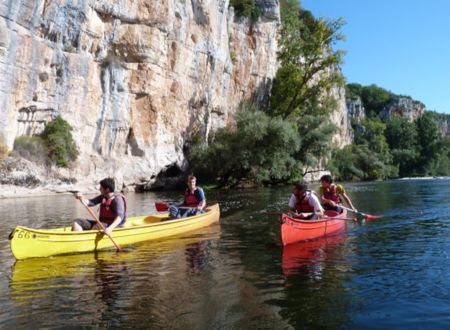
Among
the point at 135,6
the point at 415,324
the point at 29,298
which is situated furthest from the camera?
the point at 135,6

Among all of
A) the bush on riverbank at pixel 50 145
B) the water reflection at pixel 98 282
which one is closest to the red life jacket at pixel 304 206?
the water reflection at pixel 98 282

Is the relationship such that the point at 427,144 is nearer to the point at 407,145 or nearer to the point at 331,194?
the point at 407,145

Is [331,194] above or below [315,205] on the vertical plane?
above

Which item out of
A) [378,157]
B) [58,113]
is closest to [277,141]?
[58,113]

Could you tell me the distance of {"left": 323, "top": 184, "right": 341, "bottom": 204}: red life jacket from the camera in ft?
43.6

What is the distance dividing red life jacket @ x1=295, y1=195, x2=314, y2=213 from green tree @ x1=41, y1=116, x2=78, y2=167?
2116cm

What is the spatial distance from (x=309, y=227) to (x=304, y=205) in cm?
77

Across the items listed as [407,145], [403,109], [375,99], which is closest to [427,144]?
[407,145]

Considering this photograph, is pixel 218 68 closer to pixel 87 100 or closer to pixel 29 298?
pixel 87 100

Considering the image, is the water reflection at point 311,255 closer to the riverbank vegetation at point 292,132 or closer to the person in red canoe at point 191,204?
the person in red canoe at point 191,204

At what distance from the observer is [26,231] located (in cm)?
888

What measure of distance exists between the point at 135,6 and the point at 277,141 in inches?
545

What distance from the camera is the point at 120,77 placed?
3331 cm

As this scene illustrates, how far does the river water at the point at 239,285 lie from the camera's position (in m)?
5.57
